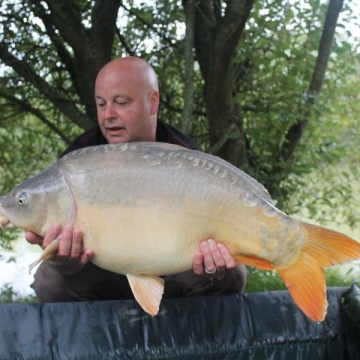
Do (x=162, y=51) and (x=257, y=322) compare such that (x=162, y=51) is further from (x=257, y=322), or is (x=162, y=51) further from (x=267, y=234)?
(x=267, y=234)

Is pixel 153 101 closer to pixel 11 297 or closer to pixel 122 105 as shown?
pixel 122 105

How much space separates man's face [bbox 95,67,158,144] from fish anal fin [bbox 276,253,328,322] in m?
0.62

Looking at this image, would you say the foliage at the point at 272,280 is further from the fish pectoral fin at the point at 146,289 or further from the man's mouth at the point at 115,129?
the fish pectoral fin at the point at 146,289

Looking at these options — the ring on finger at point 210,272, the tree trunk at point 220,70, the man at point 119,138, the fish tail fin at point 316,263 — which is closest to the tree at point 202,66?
the tree trunk at point 220,70

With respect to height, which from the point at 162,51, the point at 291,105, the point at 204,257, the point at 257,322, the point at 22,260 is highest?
the point at 162,51

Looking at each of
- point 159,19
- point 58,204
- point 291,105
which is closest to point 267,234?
point 58,204

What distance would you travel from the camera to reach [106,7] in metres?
2.65

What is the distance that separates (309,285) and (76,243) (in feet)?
1.52

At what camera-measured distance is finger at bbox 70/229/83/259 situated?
4.75 feet

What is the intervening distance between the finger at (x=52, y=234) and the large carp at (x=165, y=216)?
14 mm

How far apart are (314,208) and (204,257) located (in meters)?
1.59

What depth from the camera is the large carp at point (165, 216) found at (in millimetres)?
1411

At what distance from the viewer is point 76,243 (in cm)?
146

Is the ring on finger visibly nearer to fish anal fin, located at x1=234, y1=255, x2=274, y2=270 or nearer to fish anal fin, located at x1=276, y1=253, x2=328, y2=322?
fish anal fin, located at x1=234, y1=255, x2=274, y2=270
